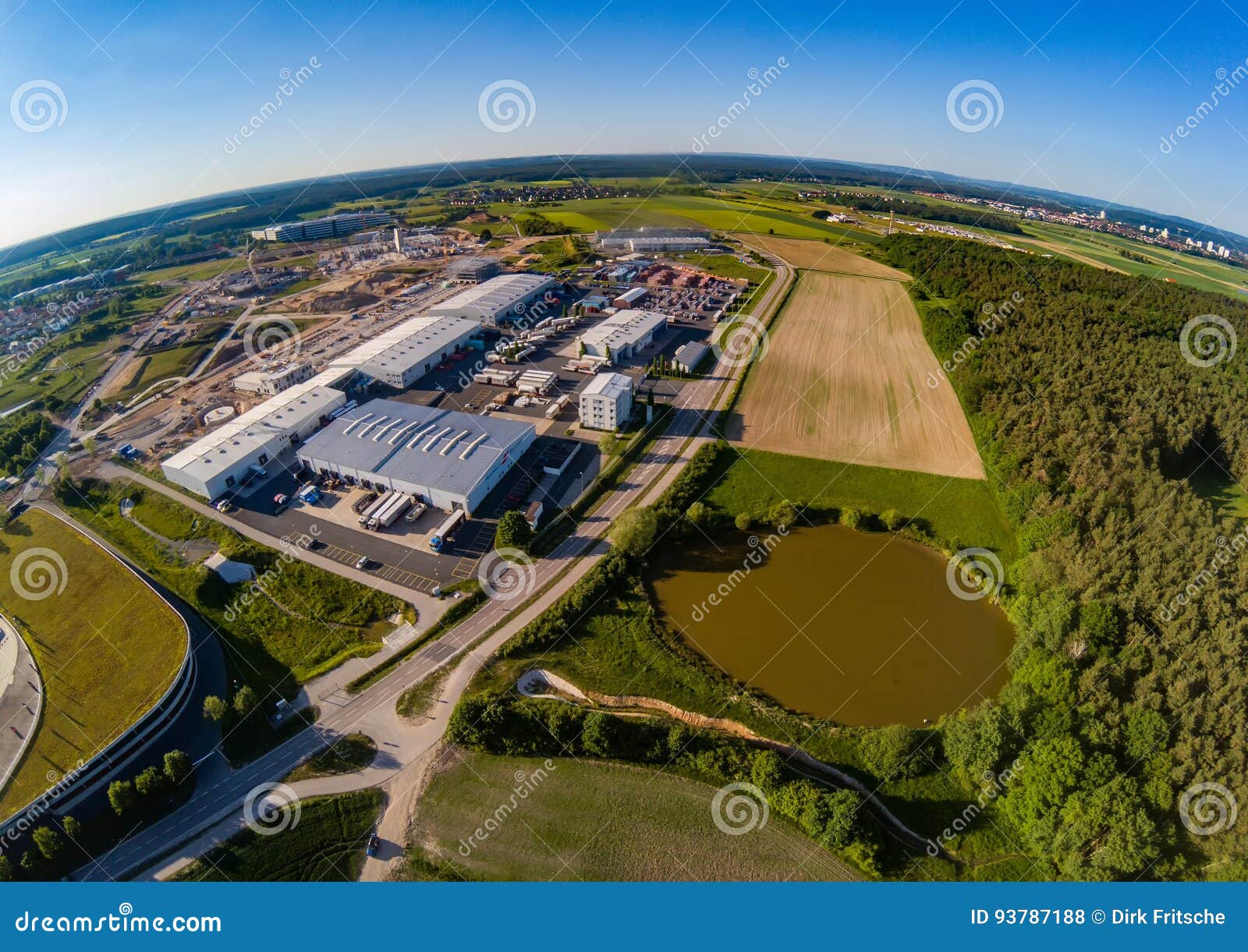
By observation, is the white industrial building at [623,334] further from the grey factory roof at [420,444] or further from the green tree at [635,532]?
the green tree at [635,532]

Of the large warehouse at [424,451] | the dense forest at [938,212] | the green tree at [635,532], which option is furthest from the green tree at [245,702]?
the dense forest at [938,212]

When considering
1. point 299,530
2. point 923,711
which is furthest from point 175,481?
point 923,711

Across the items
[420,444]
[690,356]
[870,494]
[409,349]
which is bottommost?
[420,444]

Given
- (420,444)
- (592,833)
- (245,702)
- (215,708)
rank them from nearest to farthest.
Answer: (592,833), (215,708), (245,702), (420,444)

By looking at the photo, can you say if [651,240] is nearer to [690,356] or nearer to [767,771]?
[690,356]

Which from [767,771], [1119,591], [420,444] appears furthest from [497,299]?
[1119,591]

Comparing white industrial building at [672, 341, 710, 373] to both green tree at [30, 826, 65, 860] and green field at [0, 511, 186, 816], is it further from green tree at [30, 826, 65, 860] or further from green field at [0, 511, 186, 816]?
green tree at [30, 826, 65, 860]
